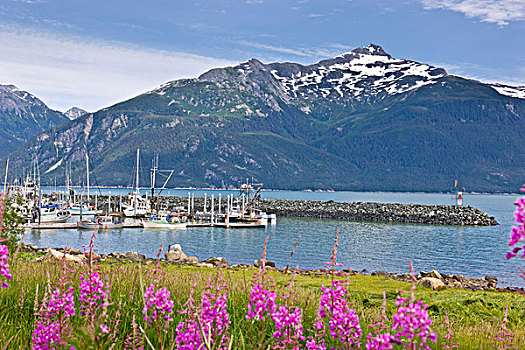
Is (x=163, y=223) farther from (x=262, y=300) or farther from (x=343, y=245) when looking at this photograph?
(x=262, y=300)

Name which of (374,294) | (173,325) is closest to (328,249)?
(374,294)

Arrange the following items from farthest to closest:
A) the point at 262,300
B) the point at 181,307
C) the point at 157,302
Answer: the point at 181,307
the point at 262,300
the point at 157,302

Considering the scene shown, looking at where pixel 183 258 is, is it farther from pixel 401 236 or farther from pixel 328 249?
pixel 401 236

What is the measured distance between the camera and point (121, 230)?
221ft

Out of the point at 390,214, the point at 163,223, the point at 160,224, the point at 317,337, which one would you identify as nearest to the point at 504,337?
the point at 317,337

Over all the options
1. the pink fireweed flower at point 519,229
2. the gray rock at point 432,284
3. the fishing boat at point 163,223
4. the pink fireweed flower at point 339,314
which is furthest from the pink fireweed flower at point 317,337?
the fishing boat at point 163,223

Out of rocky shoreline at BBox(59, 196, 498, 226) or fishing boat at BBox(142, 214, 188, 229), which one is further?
rocky shoreline at BBox(59, 196, 498, 226)

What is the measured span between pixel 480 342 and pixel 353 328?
4.51 meters

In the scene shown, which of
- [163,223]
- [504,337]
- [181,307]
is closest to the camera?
[504,337]

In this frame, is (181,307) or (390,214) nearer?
(181,307)

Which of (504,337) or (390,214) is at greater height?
(504,337)

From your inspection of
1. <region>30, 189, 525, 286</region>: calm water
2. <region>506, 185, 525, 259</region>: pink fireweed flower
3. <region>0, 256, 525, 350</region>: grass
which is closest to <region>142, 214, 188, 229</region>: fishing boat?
<region>30, 189, 525, 286</region>: calm water

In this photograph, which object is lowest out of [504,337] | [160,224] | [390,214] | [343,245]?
[343,245]

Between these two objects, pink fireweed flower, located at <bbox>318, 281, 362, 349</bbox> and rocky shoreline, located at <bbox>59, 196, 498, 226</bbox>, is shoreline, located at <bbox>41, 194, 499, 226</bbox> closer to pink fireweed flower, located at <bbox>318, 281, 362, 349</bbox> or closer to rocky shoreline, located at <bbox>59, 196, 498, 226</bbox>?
rocky shoreline, located at <bbox>59, 196, 498, 226</bbox>
